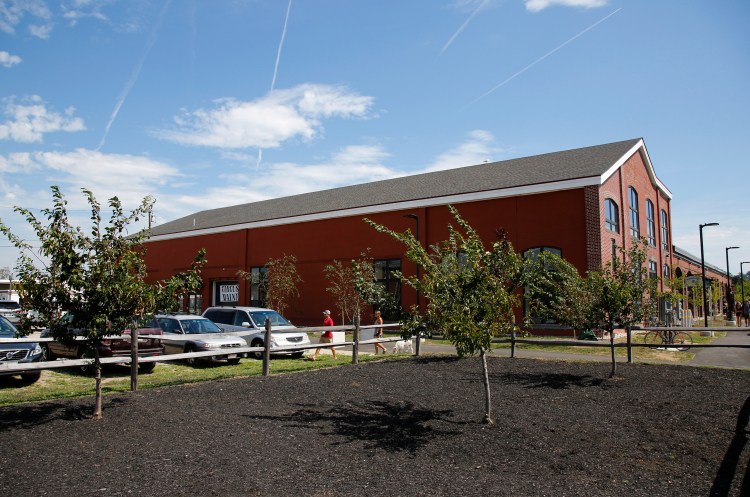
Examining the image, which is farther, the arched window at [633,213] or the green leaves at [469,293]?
the arched window at [633,213]

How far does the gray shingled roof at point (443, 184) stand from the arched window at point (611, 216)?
1954 millimetres

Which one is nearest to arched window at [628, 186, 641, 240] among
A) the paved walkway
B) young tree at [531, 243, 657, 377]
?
the paved walkway

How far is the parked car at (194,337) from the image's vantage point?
15052 mm

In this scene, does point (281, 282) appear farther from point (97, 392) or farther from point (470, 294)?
point (470, 294)

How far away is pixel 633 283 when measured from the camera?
41.7 feet

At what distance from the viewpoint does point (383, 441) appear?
7.20 meters

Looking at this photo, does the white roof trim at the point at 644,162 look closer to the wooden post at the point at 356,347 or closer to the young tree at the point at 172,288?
the wooden post at the point at 356,347

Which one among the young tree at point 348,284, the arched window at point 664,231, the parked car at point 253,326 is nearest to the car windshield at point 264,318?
the parked car at point 253,326

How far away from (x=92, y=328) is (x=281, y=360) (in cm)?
904

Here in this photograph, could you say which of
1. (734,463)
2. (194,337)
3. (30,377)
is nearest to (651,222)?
(194,337)

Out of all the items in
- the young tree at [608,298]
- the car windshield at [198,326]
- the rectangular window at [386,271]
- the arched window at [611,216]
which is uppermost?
the arched window at [611,216]

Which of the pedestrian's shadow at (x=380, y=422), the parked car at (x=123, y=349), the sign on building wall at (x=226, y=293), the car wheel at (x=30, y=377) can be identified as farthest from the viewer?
the sign on building wall at (x=226, y=293)

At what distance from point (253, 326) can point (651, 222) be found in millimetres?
26798

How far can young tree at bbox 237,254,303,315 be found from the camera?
31.2 m
